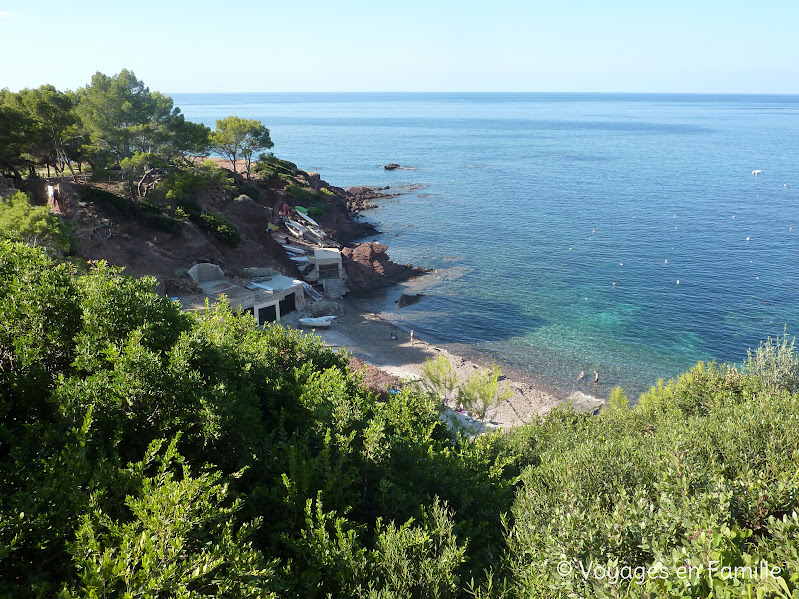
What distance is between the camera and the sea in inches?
1524

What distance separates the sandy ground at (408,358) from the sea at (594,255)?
7.13 ft

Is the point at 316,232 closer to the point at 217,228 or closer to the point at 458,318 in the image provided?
the point at 217,228

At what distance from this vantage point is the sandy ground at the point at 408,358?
3000 cm

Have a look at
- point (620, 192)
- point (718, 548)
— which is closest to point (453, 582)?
point (718, 548)

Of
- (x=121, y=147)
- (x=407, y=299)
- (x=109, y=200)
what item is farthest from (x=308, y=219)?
(x=109, y=200)

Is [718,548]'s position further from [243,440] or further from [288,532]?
[243,440]

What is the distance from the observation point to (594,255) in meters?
57.9

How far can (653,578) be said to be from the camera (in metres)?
6.40

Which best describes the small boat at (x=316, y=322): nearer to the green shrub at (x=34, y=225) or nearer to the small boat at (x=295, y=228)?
the green shrub at (x=34, y=225)

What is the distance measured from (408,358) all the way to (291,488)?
26.7m

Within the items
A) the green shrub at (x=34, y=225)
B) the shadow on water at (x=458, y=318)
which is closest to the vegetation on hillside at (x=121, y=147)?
the green shrub at (x=34, y=225)

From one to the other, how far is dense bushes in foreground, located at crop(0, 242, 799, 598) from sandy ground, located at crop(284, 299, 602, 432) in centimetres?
1632

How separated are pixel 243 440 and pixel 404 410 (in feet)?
17.2

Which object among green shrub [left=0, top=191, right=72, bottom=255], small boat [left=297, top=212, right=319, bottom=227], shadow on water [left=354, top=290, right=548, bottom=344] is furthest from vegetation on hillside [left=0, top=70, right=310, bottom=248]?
shadow on water [left=354, top=290, right=548, bottom=344]
